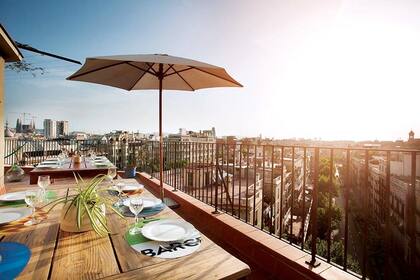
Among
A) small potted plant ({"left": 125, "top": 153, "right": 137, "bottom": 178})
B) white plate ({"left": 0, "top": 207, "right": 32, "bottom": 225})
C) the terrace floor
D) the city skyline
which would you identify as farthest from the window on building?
white plate ({"left": 0, "top": 207, "right": 32, "bottom": 225})

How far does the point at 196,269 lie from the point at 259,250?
5.36 feet

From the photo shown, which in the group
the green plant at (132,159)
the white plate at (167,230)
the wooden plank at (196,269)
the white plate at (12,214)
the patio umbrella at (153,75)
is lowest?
the green plant at (132,159)

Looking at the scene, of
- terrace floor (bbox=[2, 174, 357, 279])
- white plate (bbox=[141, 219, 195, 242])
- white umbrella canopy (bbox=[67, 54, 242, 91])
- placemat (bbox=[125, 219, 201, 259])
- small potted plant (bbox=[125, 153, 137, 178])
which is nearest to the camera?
placemat (bbox=[125, 219, 201, 259])

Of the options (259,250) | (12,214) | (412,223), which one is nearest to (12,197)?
(12,214)

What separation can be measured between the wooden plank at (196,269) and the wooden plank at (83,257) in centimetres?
8

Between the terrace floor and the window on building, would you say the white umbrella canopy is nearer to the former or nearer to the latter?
the terrace floor

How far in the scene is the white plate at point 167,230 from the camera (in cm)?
110

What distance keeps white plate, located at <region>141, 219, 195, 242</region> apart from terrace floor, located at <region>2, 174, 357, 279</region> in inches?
49.4

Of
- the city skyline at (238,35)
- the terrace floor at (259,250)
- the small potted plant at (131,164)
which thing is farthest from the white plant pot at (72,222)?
the small potted plant at (131,164)

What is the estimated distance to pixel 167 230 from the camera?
1.19 m

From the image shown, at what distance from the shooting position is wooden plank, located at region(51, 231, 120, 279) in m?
0.81

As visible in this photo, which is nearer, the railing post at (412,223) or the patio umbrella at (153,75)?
the railing post at (412,223)

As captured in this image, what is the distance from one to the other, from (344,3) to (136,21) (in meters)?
5.91

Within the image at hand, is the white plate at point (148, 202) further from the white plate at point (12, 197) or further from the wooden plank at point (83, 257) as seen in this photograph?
the white plate at point (12, 197)
